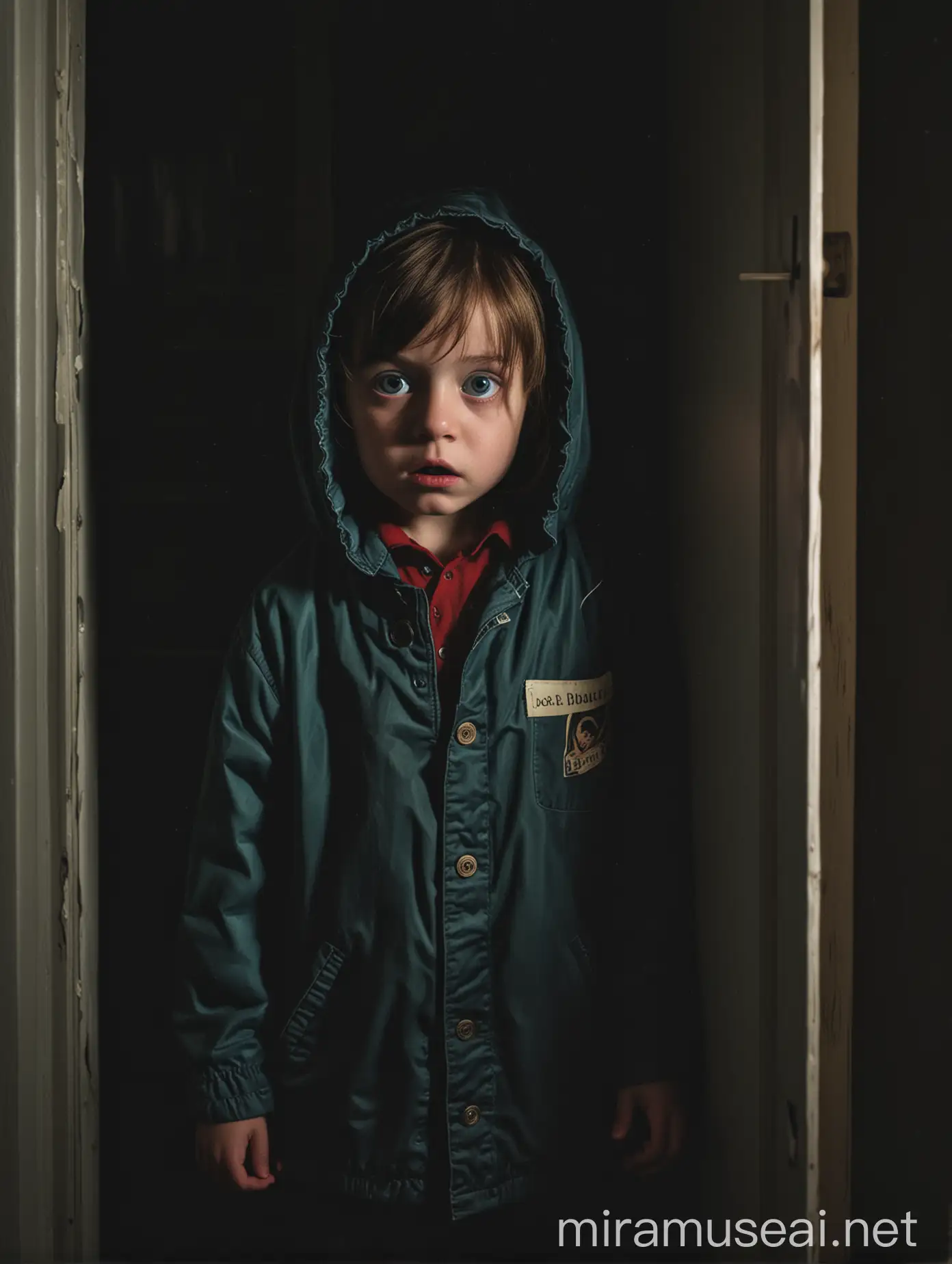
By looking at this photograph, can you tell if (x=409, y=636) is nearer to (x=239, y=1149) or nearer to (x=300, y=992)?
(x=300, y=992)

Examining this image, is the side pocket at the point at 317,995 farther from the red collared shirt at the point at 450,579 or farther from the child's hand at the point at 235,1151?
the red collared shirt at the point at 450,579

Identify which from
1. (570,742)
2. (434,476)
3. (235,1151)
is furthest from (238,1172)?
(434,476)

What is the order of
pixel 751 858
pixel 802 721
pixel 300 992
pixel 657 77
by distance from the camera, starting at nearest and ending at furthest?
pixel 802 721 < pixel 751 858 < pixel 300 992 < pixel 657 77

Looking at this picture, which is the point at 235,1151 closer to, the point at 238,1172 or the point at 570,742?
the point at 238,1172

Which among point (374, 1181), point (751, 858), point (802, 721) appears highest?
point (802, 721)

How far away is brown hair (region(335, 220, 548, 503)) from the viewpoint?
1.03 m

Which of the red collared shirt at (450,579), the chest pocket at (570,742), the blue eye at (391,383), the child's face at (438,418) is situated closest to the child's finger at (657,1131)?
the chest pocket at (570,742)

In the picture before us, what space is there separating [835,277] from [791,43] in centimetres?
20

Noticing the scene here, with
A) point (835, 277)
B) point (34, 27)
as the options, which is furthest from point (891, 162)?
point (34, 27)

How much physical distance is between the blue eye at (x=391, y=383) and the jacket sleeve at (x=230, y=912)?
0.87 feet

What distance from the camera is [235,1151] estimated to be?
1055 mm

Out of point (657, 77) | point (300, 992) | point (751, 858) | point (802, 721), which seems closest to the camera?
point (802, 721)

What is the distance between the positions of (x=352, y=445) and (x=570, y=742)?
0.37 meters

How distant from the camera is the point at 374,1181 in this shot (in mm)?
1046
